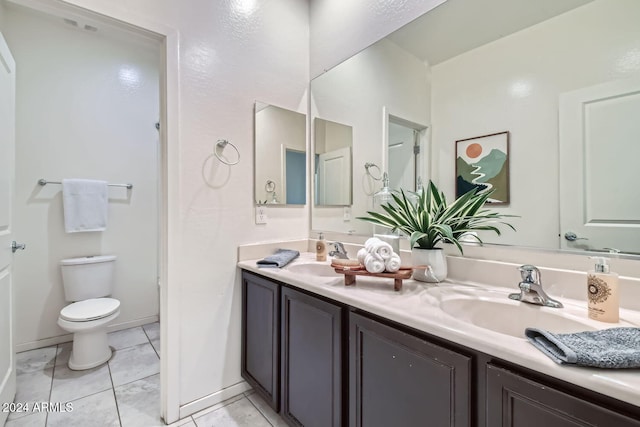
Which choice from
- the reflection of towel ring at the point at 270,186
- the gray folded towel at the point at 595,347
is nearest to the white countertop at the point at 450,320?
the gray folded towel at the point at 595,347

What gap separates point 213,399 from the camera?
61.3 inches

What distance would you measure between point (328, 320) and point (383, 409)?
1.10ft

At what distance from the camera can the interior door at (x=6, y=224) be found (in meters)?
1.34

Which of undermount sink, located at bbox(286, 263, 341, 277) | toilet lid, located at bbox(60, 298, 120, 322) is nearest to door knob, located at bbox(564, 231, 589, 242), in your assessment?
undermount sink, located at bbox(286, 263, 341, 277)

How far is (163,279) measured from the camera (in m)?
1.42

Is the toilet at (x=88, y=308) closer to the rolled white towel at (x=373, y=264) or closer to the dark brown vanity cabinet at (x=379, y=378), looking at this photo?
the dark brown vanity cabinet at (x=379, y=378)

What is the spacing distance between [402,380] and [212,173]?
52.6 inches

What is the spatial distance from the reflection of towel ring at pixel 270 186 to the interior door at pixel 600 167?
1434 millimetres

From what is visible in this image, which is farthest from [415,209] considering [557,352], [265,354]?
[265,354]

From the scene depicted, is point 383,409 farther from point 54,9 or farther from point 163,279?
point 54,9

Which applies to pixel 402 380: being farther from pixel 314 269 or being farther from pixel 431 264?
pixel 314 269

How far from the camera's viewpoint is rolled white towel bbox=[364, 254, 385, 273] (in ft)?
3.57

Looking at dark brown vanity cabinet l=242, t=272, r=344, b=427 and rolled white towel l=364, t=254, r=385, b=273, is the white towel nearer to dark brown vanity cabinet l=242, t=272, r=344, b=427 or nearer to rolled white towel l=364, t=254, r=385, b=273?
dark brown vanity cabinet l=242, t=272, r=344, b=427

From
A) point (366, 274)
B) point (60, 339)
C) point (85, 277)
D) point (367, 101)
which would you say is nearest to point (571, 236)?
point (366, 274)
